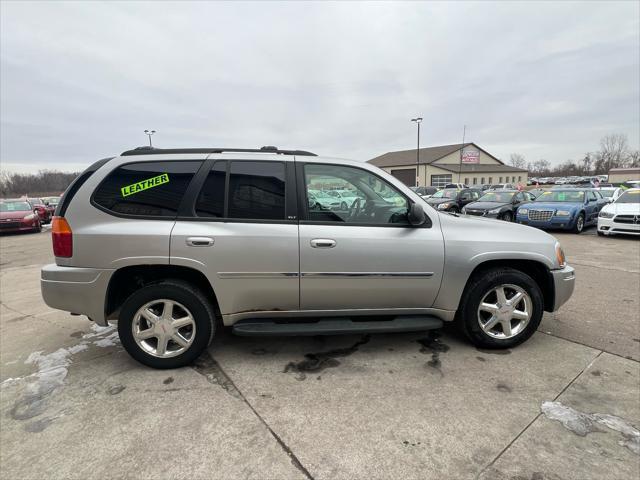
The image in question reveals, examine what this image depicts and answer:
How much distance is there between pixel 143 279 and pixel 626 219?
40.7 feet

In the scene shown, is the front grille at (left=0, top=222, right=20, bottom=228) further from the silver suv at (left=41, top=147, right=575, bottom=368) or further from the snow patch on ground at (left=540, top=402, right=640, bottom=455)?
the snow patch on ground at (left=540, top=402, right=640, bottom=455)

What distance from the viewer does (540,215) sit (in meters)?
11.6

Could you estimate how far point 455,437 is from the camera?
2.21 meters

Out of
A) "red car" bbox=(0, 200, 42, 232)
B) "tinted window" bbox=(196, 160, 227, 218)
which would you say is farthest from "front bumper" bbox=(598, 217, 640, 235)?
"red car" bbox=(0, 200, 42, 232)

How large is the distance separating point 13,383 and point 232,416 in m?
2.00

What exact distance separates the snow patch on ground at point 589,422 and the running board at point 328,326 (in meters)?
1.01

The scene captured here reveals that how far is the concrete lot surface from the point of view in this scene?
2.02 metres

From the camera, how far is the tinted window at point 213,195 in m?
2.92

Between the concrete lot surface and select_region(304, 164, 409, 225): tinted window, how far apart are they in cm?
130

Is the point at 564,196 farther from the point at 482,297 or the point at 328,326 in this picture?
the point at 328,326

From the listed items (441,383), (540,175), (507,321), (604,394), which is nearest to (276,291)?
(441,383)

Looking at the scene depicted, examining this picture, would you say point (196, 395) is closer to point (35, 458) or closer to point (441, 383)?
point (35, 458)

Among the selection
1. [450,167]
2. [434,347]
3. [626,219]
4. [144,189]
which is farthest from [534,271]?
[450,167]

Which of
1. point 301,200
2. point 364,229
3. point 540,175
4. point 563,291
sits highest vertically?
point 540,175
